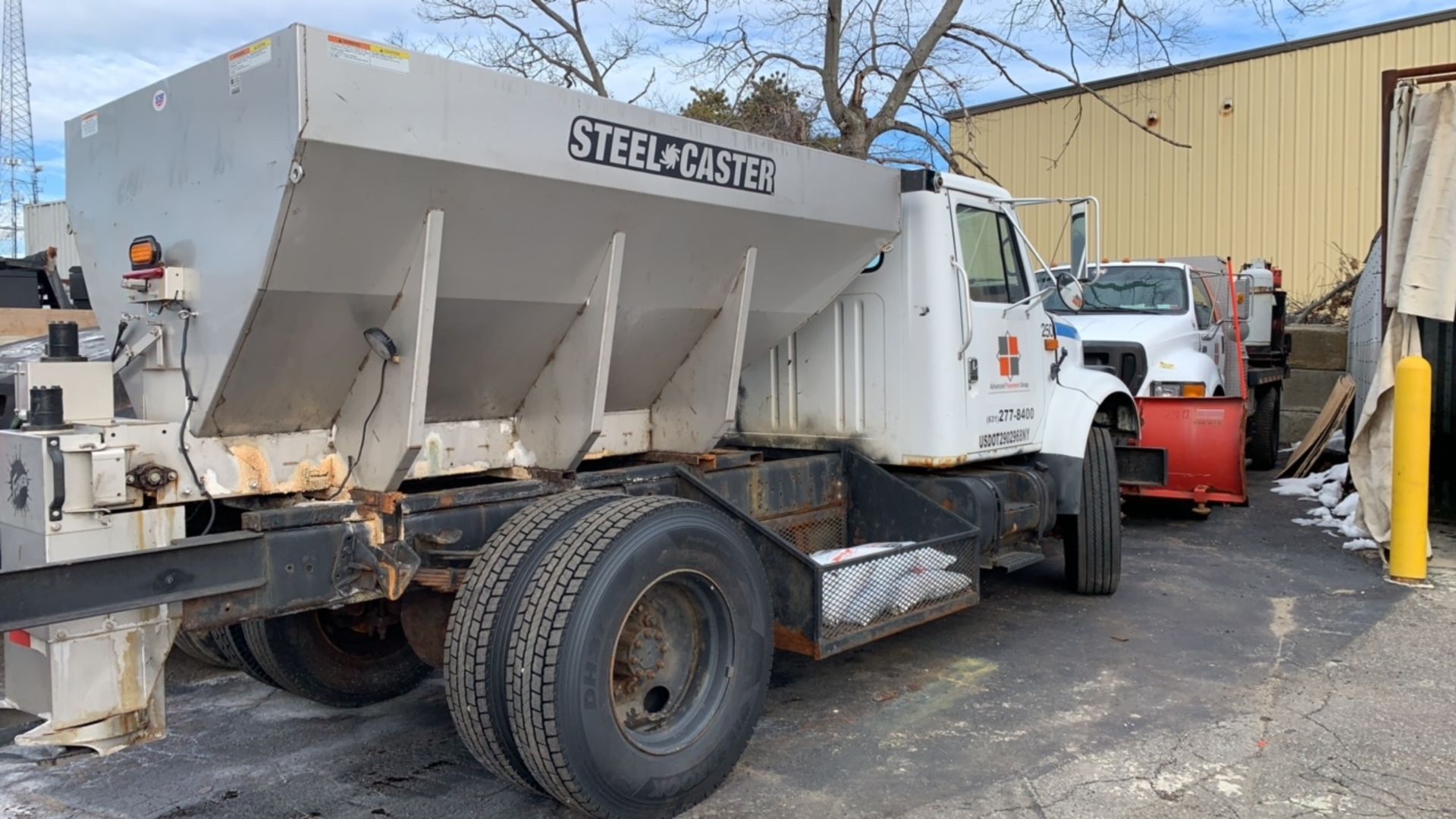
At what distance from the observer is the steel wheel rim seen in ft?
12.7

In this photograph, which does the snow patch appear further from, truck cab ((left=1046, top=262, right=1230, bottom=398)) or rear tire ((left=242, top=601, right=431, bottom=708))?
rear tire ((left=242, top=601, right=431, bottom=708))

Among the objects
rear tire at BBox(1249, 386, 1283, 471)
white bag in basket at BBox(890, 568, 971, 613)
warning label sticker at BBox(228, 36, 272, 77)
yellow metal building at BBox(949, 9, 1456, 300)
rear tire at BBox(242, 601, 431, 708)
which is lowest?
rear tire at BBox(242, 601, 431, 708)

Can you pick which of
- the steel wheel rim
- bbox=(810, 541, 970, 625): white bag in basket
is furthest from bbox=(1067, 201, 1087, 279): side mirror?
the steel wheel rim

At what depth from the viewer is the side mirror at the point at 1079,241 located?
5.94 meters

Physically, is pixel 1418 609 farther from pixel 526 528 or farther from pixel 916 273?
pixel 526 528

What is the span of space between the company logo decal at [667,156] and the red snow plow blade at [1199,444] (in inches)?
211

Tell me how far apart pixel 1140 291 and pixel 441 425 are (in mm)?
8764

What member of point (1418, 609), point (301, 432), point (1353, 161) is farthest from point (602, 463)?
point (1353, 161)

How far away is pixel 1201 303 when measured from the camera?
11.3 meters

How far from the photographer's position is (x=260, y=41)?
3170 mm

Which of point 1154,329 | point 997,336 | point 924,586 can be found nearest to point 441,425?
point 924,586

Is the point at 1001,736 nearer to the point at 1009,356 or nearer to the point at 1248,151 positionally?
the point at 1009,356

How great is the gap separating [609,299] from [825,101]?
35.7ft

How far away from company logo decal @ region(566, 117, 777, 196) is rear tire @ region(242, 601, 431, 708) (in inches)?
83.9
